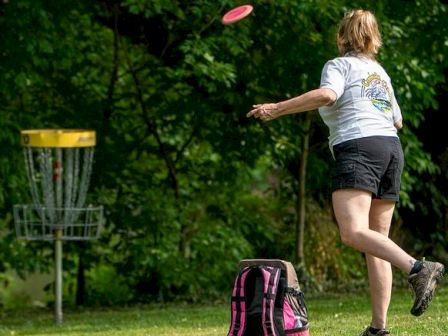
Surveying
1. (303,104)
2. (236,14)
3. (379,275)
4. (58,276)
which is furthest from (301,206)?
(303,104)

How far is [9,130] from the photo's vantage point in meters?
11.7

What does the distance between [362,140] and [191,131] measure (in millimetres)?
6700

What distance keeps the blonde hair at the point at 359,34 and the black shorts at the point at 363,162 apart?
1.68ft

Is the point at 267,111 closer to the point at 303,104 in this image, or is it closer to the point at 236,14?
the point at 303,104

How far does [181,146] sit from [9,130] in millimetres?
2218

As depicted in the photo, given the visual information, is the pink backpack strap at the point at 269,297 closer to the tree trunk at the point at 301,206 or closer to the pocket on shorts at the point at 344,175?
the pocket on shorts at the point at 344,175

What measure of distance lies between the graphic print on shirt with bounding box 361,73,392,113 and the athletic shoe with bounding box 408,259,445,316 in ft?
2.93

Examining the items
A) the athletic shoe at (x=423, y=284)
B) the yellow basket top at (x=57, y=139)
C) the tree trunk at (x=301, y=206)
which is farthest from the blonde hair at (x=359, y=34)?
the tree trunk at (x=301, y=206)

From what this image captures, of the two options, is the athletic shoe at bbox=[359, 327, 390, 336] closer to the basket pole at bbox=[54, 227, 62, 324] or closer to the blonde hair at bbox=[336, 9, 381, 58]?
the blonde hair at bbox=[336, 9, 381, 58]

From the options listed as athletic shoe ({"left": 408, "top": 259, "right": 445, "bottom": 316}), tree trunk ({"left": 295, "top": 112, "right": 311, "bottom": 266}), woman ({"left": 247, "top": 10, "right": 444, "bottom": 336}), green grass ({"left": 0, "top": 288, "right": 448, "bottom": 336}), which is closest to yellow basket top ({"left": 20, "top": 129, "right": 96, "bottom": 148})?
green grass ({"left": 0, "top": 288, "right": 448, "bottom": 336})

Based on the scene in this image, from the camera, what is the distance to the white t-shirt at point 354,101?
21.2 feet

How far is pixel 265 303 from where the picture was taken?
20.5 ft

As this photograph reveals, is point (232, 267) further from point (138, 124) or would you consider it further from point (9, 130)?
point (9, 130)

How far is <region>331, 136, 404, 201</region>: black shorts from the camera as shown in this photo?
6.40m
